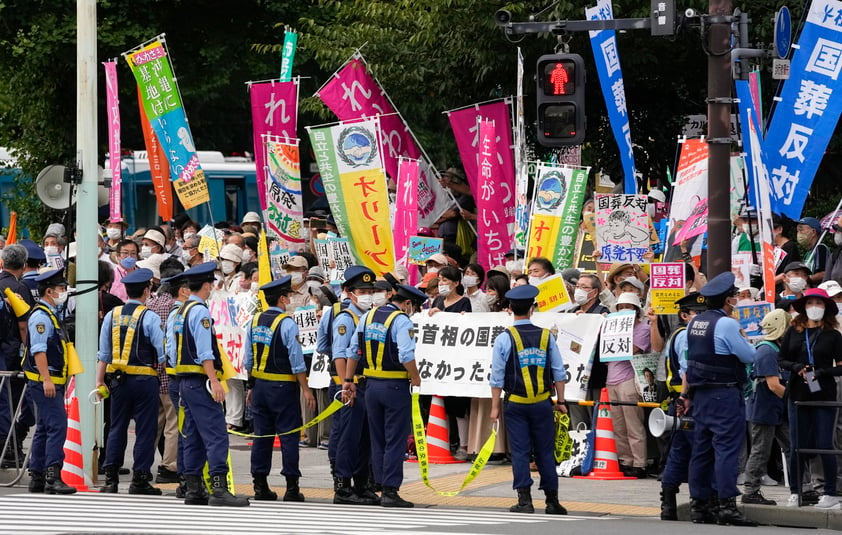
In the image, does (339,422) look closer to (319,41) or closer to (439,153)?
(319,41)

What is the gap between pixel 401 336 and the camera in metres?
13.5

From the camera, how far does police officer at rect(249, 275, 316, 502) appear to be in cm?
1380

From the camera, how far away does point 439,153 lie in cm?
3494

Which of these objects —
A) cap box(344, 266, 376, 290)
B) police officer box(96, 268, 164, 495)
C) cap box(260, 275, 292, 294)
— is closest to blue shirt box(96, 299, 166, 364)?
police officer box(96, 268, 164, 495)

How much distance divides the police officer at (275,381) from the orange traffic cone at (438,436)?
2832mm

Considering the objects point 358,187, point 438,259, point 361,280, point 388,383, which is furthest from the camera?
point 358,187

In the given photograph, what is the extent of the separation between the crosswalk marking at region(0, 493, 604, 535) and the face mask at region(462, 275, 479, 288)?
4.02 metres

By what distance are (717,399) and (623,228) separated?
14.1 feet

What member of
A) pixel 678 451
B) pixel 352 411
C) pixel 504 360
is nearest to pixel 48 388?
pixel 352 411

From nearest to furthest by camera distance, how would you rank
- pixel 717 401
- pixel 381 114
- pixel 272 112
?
pixel 717 401 → pixel 272 112 → pixel 381 114

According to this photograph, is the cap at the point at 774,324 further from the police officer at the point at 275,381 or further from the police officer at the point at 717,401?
the police officer at the point at 275,381

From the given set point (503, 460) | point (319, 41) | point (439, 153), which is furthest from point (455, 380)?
point (439, 153)

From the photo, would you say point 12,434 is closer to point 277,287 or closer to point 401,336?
point 277,287

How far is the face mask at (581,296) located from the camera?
623 inches
